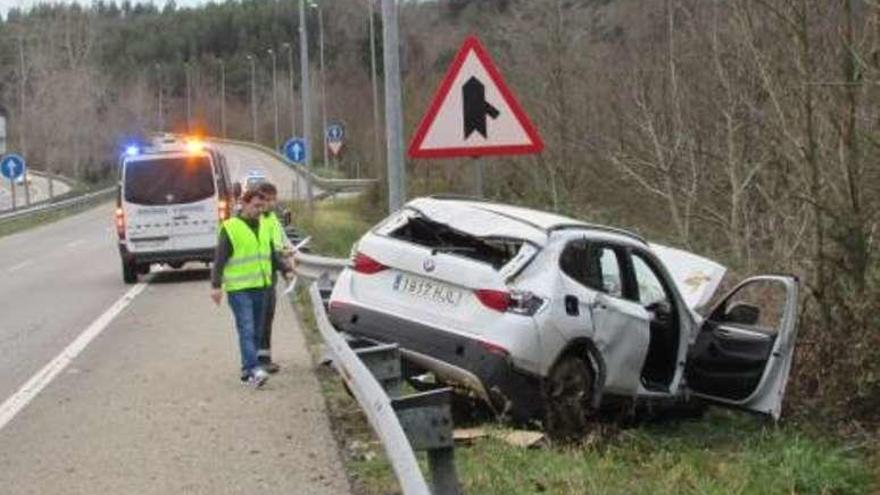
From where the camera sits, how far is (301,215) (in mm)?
38125

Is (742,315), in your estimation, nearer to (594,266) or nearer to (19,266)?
(594,266)

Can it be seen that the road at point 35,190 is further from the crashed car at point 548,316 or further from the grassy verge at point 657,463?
the grassy verge at point 657,463

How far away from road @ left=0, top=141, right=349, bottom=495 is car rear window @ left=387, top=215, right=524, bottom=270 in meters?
1.40

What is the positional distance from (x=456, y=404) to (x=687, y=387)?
5.29ft

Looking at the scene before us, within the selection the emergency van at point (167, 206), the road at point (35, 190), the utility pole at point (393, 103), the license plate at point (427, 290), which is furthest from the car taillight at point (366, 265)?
the road at point (35, 190)

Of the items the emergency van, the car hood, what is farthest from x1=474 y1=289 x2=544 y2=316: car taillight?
the emergency van

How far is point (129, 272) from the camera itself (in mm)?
21312

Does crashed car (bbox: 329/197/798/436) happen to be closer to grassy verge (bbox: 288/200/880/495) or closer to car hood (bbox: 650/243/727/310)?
car hood (bbox: 650/243/727/310)

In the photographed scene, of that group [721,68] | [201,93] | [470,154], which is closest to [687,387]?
[470,154]

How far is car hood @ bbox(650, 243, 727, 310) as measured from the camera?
30.5ft

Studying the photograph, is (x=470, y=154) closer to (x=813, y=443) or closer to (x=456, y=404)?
(x=456, y=404)

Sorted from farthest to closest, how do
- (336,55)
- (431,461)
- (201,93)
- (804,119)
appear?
(201,93), (336,55), (804,119), (431,461)

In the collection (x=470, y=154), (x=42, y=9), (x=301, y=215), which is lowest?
(x=301, y=215)

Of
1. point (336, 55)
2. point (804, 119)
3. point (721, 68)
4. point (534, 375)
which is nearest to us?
point (534, 375)
